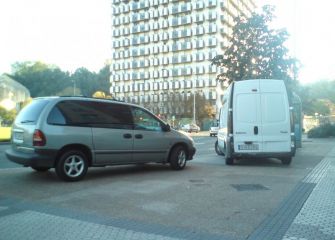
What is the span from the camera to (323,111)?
250ft

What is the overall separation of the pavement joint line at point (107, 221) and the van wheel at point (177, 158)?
4.80 m

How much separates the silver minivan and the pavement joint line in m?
1.70

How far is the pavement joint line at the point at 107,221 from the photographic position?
15.7 ft

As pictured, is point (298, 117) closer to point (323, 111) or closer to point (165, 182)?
point (165, 182)

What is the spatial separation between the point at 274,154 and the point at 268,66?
1195 centimetres

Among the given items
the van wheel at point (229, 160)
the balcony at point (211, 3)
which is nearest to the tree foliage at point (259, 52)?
the van wheel at point (229, 160)

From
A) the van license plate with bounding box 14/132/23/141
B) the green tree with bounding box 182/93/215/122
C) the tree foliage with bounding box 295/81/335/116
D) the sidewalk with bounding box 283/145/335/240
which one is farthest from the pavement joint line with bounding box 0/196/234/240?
the green tree with bounding box 182/93/215/122

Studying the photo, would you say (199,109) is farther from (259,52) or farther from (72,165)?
(72,165)

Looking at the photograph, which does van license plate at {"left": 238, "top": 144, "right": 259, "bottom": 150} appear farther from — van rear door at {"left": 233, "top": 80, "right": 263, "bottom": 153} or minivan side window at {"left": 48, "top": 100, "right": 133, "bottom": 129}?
minivan side window at {"left": 48, "top": 100, "right": 133, "bottom": 129}

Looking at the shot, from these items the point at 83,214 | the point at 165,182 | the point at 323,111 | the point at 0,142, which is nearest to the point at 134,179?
the point at 165,182

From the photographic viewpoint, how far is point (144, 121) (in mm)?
9984

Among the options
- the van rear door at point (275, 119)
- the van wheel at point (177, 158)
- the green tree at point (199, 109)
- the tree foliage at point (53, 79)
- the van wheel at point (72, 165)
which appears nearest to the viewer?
the van wheel at point (72, 165)

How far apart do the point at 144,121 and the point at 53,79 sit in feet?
364

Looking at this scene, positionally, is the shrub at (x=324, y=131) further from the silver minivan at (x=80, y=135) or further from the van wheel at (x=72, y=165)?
the van wheel at (x=72, y=165)
